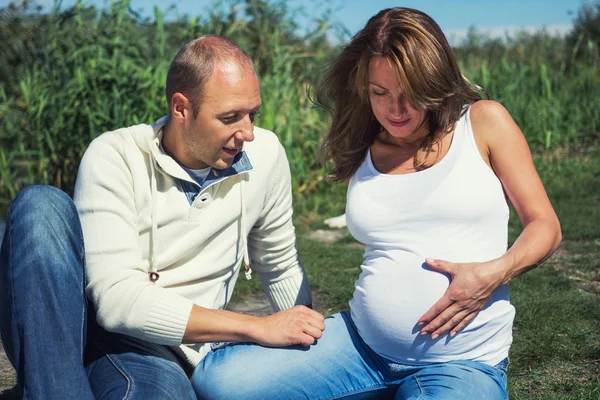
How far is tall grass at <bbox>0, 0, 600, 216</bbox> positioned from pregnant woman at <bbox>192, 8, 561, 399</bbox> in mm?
2682

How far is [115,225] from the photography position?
2.49 metres

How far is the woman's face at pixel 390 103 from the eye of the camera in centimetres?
252

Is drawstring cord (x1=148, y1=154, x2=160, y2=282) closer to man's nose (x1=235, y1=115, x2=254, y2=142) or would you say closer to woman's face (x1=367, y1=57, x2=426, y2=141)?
man's nose (x1=235, y1=115, x2=254, y2=142)

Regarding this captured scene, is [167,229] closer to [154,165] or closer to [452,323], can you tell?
[154,165]

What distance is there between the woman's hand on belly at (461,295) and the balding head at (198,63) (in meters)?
0.94

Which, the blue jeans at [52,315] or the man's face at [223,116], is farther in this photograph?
the man's face at [223,116]

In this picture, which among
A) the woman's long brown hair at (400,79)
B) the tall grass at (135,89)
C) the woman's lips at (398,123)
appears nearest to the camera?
the woman's long brown hair at (400,79)

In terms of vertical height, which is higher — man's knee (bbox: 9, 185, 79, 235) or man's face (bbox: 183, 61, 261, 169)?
man's face (bbox: 183, 61, 261, 169)

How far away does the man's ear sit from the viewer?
2.61 metres

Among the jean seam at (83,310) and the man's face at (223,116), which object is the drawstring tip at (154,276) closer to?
the jean seam at (83,310)

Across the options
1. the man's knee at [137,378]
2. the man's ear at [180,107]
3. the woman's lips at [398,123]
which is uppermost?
the man's ear at [180,107]

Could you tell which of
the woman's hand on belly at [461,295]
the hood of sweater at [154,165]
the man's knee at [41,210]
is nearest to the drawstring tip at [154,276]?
the hood of sweater at [154,165]

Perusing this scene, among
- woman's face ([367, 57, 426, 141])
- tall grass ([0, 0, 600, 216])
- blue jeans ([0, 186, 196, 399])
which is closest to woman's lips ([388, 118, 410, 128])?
woman's face ([367, 57, 426, 141])

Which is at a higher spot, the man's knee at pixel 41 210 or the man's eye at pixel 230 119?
the man's eye at pixel 230 119
